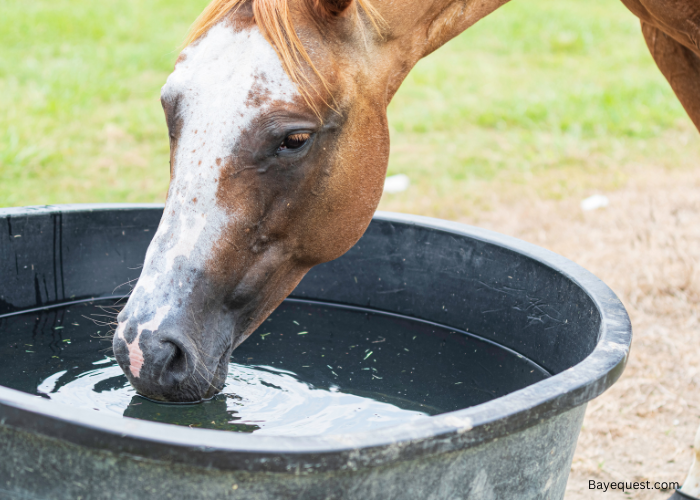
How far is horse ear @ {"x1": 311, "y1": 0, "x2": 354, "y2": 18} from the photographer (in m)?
1.45

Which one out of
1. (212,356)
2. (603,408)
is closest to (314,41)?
(212,356)

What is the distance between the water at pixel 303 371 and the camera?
1569mm

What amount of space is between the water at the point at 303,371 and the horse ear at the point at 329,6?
2.82ft

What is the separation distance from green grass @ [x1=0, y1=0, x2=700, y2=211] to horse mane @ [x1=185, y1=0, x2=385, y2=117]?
2815 millimetres

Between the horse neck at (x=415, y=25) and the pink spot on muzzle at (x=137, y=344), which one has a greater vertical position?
the horse neck at (x=415, y=25)

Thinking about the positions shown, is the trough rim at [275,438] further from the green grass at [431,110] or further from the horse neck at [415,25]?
the green grass at [431,110]

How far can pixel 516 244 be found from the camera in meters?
1.84

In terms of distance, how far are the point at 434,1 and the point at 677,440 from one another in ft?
5.13

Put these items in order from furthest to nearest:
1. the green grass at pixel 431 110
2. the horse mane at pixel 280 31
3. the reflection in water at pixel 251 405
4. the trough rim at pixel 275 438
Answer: the green grass at pixel 431 110
the reflection in water at pixel 251 405
the horse mane at pixel 280 31
the trough rim at pixel 275 438

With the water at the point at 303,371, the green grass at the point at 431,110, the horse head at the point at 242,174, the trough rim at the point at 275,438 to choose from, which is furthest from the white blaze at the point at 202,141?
the green grass at the point at 431,110

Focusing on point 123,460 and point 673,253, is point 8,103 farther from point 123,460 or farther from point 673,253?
point 123,460

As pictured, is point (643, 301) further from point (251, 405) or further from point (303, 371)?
point (251, 405)

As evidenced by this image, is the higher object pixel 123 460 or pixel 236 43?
pixel 236 43

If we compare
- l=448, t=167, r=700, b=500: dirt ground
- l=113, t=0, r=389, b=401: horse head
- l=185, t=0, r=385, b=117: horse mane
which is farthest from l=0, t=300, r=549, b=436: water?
l=185, t=0, r=385, b=117: horse mane
